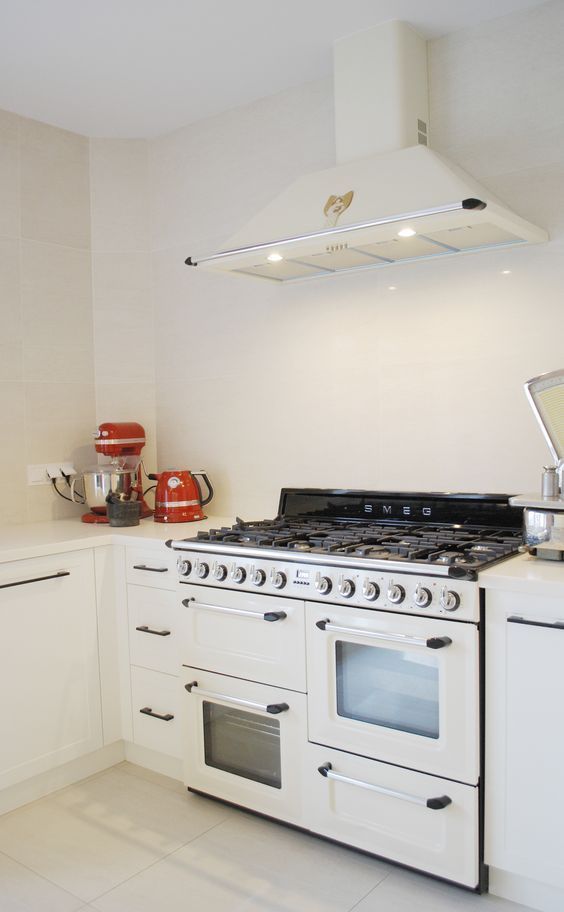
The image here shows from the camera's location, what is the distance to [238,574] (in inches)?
91.4

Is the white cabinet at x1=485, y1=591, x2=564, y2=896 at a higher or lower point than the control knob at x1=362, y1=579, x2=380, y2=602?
lower

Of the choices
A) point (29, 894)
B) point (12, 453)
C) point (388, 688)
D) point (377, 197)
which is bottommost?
point (29, 894)

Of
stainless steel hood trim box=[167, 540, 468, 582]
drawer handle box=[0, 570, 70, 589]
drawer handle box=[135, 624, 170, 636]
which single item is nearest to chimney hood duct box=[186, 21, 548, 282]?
stainless steel hood trim box=[167, 540, 468, 582]

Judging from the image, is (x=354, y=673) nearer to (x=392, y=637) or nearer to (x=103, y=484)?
(x=392, y=637)

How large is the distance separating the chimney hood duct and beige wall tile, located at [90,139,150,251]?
0.96 metres

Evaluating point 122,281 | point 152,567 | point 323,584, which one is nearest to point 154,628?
point 152,567

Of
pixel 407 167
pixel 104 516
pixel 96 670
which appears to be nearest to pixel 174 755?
pixel 96 670

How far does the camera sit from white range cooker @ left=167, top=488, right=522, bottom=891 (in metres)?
1.92

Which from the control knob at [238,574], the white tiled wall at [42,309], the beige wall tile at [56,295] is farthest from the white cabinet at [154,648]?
the beige wall tile at [56,295]

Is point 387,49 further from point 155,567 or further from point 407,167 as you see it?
point 155,567

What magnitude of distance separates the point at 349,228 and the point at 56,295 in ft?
5.26

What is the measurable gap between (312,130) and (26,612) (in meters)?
2.00

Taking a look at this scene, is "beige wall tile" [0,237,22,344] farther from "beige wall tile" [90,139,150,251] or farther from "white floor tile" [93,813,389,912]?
"white floor tile" [93,813,389,912]

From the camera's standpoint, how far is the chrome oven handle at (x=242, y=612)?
222cm
